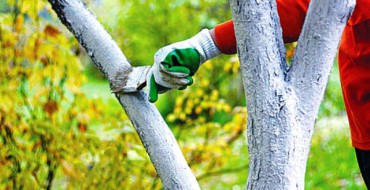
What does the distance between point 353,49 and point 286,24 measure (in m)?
0.19

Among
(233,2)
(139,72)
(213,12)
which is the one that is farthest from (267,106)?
(213,12)

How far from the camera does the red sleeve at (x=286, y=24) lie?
3.85 feet

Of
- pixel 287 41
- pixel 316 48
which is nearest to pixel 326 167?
pixel 287 41

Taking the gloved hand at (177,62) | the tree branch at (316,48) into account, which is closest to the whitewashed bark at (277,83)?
the tree branch at (316,48)

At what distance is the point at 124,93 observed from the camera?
1.21m

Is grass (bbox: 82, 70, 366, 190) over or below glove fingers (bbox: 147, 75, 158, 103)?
below

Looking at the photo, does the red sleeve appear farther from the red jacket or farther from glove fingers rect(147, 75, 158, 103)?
glove fingers rect(147, 75, 158, 103)

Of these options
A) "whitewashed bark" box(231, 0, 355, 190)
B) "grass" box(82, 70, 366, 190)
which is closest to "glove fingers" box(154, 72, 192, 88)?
"whitewashed bark" box(231, 0, 355, 190)

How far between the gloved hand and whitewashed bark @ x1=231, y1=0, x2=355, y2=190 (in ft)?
0.51

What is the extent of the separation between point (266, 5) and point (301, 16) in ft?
0.64

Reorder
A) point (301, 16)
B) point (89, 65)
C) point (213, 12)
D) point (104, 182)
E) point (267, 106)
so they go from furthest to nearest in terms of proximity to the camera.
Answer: point (89, 65)
point (213, 12)
point (104, 182)
point (301, 16)
point (267, 106)

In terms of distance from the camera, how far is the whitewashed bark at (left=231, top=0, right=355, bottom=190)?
38.9 inches

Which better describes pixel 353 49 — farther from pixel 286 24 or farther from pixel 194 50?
pixel 194 50

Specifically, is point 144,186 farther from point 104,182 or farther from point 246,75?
point 246,75
